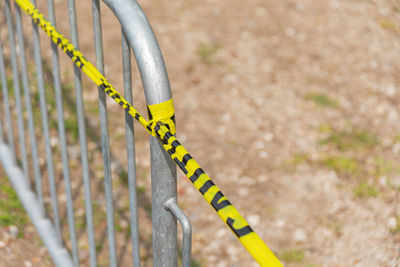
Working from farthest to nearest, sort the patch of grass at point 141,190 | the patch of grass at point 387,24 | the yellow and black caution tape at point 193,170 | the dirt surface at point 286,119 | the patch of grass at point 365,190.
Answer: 1. the patch of grass at point 387,24
2. the patch of grass at point 365,190
3. the patch of grass at point 141,190
4. the dirt surface at point 286,119
5. the yellow and black caution tape at point 193,170

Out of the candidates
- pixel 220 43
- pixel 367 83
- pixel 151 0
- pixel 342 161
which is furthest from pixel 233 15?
A: pixel 342 161

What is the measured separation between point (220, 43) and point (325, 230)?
8.00 ft

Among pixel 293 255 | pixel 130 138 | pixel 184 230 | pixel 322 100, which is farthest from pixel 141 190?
pixel 184 230

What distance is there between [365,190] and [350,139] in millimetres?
573

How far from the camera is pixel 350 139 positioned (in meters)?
4.13

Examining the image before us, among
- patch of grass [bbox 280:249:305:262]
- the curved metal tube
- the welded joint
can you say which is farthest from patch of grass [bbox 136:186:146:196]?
the curved metal tube

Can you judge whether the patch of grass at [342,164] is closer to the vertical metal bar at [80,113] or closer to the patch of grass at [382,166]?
the patch of grass at [382,166]

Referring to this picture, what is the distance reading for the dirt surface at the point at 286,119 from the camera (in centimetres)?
338

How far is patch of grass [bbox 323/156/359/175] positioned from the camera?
3.84m

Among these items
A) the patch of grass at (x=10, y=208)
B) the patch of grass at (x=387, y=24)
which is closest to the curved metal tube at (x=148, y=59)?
the patch of grass at (x=10, y=208)

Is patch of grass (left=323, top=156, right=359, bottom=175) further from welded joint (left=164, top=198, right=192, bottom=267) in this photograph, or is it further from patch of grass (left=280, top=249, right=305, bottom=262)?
welded joint (left=164, top=198, right=192, bottom=267)

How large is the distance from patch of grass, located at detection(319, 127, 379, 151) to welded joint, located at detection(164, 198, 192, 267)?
283 cm

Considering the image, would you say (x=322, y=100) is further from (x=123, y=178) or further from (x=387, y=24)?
(x=123, y=178)

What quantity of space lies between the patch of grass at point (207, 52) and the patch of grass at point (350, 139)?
56.0 inches
